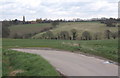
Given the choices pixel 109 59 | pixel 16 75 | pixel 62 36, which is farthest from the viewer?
pixel 62 36

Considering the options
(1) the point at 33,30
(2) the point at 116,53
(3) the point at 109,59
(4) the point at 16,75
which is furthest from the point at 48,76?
(1) the point at 33,30

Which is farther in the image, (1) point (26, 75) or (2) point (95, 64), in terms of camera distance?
(2) point (95, 64)

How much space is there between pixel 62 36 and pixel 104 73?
1998 inches

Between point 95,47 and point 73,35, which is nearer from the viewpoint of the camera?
point 95,47

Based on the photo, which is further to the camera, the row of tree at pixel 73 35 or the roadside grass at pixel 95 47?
the row of tree at pixel 73 35

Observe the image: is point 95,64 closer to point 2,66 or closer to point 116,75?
point 116,75

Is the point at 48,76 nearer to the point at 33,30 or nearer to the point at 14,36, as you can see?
the point at 14,36

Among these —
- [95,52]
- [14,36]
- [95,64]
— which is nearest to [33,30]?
[14,36]

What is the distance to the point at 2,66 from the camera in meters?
20.7

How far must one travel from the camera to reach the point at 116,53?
2123 cm

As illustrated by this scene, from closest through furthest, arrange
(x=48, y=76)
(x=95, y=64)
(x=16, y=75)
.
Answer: (x=48, y=76) < (x=16, y=75) < (x=95, y=64)

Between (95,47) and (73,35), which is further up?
(95,47)

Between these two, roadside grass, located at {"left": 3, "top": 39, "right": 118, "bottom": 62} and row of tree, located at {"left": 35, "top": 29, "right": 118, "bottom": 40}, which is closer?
roadside grass, located at {"left": 3, "top": 39, "right": 118, "bottom": 62}

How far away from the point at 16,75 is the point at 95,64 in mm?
5331
